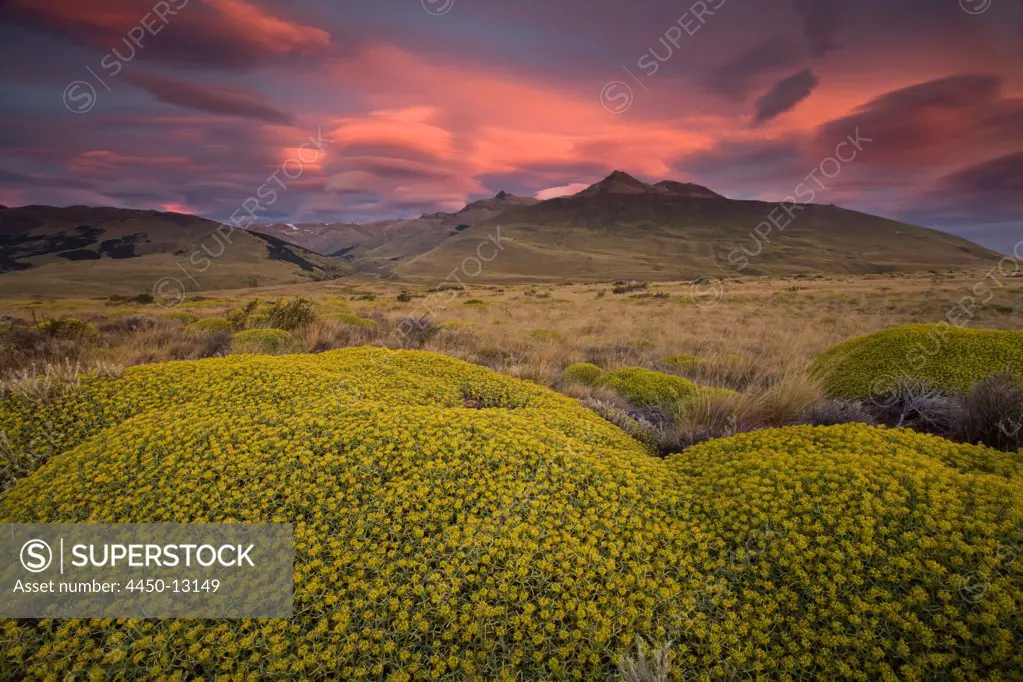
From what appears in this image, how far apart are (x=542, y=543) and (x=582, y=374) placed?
20.2 ft

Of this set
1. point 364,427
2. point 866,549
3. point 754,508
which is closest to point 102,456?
point 364,427

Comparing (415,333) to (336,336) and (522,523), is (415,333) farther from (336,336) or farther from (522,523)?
(522,523)

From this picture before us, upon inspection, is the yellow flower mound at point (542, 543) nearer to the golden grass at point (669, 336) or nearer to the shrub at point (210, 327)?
the golden grass at point (669, 336)

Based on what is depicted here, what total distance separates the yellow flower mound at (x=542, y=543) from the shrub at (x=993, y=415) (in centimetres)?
159

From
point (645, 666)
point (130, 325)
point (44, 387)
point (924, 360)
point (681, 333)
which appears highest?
point (924, 360)

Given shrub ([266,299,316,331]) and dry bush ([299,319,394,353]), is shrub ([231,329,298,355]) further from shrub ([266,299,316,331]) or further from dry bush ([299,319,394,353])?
shrub ([266,299,316,331])

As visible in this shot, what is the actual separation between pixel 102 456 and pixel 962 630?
16.1ft

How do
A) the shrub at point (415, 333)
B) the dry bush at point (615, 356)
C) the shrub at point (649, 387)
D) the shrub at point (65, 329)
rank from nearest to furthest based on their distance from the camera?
the shrub at point (649, 387) < the shrub at point (65, 329) < the dry bush at point (615, 356) < the shrub at point (415, 333)

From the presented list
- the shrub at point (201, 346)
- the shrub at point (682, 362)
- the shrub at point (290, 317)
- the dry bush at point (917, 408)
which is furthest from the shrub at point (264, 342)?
the dry bush at point (917, 408)

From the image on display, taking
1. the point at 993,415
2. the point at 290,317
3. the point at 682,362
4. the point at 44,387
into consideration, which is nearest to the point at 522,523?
the point at 44,387

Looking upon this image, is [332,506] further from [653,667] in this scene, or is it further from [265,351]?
[265,351]

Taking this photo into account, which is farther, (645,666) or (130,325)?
(130,325)

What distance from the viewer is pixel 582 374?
28.0ft

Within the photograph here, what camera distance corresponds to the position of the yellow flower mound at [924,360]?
5775 millimetres
